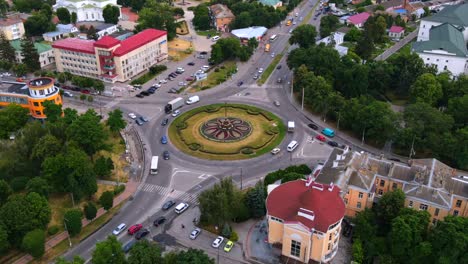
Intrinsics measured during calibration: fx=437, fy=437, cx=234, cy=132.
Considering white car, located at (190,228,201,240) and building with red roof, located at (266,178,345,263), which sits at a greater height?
building with red roof, located at (266,178,345,263)

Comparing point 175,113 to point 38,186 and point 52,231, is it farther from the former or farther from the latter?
point 52,231

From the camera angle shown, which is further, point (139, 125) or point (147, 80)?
point (147, 80)

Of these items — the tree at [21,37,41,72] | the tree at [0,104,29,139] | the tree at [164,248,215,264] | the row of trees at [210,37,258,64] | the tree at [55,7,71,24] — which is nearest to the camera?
the tree at [164,248,215,264]

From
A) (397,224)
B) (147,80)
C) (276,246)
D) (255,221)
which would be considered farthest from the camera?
(147,80)

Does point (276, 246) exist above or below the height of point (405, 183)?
below

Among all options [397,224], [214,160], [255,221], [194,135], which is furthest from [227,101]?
[397,224]

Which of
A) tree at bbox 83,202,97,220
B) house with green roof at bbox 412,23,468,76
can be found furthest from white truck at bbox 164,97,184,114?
house with green roof at bbox 412,23,468,76

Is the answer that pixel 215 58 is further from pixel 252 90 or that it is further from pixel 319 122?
pixel 319 122

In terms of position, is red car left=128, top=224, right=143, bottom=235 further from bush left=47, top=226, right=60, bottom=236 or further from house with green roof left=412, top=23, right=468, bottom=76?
house with green roof left=412, top=23, right=468, bottom=76
